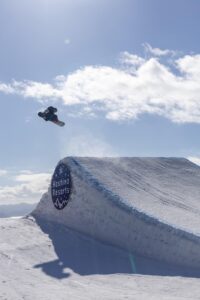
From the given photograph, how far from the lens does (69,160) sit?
26844mm

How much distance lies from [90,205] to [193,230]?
5919 mm

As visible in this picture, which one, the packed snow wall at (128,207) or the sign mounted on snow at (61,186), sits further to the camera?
the sign mounted on snow at (61,186)

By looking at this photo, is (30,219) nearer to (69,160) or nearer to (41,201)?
(41,201)

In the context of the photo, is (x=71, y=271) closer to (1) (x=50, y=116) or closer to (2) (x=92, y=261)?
(2) (x=92, y=261)

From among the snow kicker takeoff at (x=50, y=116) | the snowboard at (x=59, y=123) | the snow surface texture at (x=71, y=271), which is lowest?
the snow surface texture at (x=71, y=271)

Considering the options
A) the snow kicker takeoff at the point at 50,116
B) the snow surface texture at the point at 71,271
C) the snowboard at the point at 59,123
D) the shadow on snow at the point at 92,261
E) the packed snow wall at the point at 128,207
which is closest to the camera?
the snow surface texture at the point at 71,271

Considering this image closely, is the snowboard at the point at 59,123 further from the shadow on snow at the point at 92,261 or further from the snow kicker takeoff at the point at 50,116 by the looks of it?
the shadow on snow at the point at 92,261

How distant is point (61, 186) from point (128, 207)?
204 inches

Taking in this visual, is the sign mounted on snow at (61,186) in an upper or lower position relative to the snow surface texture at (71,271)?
upper

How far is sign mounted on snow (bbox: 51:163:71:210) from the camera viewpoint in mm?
26031

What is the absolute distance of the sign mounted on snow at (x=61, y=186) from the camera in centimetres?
2603

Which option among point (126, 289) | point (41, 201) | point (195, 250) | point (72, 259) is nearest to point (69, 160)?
point (41, 201)

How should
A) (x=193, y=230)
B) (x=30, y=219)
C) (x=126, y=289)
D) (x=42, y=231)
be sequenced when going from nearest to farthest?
(x=126, y=289) < (x=193, y=230) < (x=42, y=231) < (x=30, y=219)

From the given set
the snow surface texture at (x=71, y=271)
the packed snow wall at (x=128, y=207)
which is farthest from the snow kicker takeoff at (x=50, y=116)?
the packed snow wall at (x=128, y=207)
